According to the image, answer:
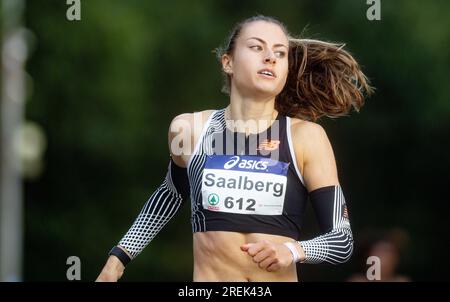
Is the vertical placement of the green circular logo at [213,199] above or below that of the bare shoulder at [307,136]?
below

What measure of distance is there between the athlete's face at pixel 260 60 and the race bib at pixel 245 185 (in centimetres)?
34

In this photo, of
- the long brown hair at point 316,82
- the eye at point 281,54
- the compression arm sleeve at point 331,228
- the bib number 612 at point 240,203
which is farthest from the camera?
the long brown hair at point 316,82

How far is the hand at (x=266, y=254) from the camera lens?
482 centimetres

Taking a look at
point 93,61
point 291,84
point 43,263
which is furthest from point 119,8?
point 291,84

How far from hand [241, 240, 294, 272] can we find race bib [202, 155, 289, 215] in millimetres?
483

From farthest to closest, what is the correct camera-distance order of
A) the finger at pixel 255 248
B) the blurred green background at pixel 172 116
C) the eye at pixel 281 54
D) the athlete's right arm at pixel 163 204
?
the blurred green background at pixel 172 116 < the athlete's right arm at pixel 163 204 < the eye at pixel 281 54 < the finger at pixel 255 248

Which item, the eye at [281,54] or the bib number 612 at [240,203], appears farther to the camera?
the eye at [281,54]

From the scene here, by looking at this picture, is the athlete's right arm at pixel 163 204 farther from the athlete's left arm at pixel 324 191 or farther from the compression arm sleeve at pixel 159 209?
the athlete's left arm at pixel 324 191

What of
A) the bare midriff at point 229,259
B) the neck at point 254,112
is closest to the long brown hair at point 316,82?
the neck at point 254,112

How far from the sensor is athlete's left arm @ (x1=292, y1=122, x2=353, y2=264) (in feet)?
17.3

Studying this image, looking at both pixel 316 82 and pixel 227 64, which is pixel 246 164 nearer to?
pixel 227 64

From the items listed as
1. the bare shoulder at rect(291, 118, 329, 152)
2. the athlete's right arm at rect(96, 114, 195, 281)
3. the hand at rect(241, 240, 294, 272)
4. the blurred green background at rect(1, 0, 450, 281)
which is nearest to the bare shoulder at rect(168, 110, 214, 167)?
the athlete's right arm at rect(96, 114, 195, 281)
